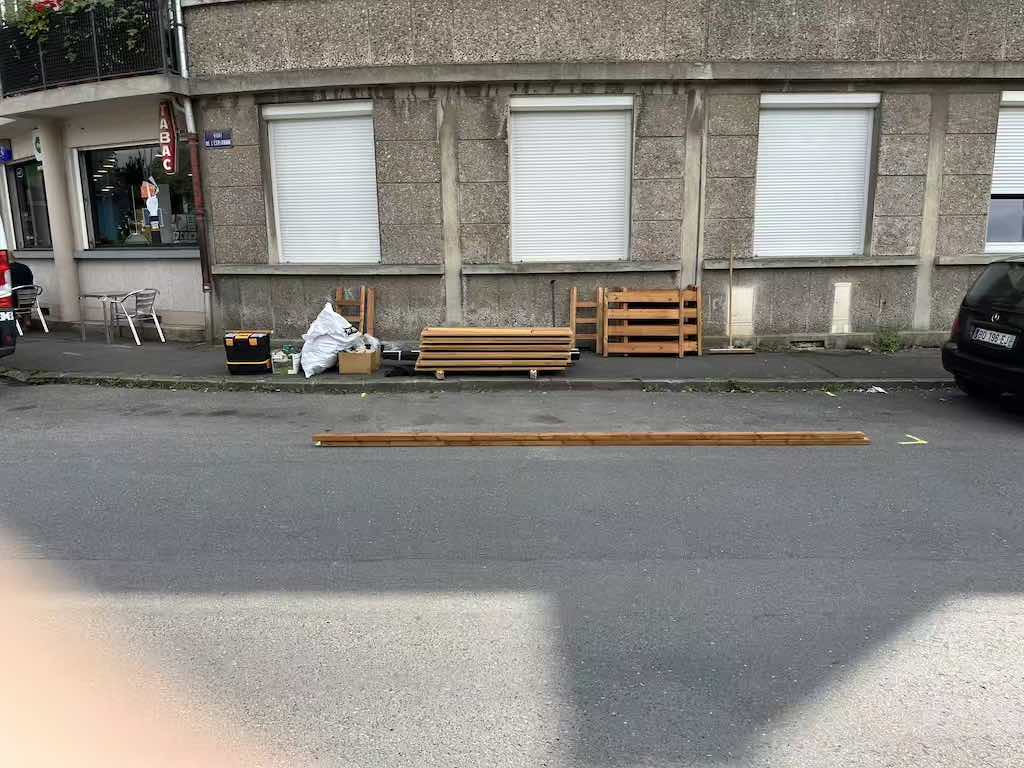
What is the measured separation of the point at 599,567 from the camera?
4.30m

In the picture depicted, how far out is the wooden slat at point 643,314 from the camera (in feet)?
35.7

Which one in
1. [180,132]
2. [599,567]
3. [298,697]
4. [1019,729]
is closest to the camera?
[1019,729]

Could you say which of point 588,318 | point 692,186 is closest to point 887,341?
point 692,186

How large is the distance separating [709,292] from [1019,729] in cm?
912

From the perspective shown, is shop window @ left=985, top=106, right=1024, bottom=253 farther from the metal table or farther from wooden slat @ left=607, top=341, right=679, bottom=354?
the metal table

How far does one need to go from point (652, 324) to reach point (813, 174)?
348 centimetres

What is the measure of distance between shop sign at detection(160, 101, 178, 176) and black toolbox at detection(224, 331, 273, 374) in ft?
12.7

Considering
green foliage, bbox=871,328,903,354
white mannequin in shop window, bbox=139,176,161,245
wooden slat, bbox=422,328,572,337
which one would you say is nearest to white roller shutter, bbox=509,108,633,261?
wooden slat, bbox=422,328,572,337

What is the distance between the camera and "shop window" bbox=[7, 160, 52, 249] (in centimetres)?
1625

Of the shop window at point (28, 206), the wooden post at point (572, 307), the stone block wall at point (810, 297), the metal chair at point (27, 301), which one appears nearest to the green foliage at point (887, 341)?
the stone block wall at point (810, 297)

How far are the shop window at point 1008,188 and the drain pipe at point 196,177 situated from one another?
40.8ft

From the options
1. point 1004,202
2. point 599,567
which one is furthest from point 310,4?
point 1004,202

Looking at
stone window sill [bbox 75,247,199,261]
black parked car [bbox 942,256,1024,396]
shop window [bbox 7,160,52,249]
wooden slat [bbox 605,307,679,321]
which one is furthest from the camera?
shop window [bbox 7,160,52,249]

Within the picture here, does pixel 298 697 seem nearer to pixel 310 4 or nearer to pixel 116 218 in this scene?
pixel 310 4
